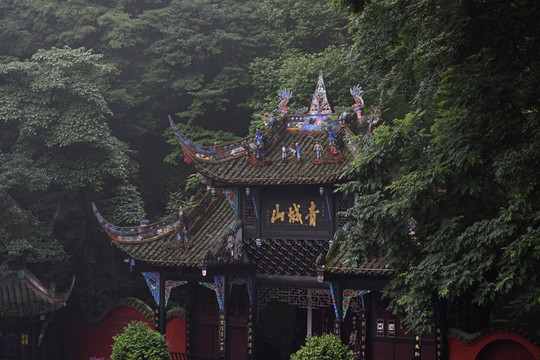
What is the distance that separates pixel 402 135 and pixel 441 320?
4.92 meters

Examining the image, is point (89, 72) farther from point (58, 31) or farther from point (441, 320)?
point (441, 320)

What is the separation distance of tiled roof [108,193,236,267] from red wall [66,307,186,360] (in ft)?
9.39

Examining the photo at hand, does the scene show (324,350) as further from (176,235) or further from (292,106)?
(292,106)

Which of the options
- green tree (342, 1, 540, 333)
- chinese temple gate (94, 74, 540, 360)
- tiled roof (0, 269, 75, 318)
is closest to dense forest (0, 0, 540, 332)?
green tree (342, 1, 540, 333)

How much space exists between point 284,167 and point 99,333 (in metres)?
9.50

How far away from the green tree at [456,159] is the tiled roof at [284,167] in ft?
10.7

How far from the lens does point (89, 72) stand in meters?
27.0

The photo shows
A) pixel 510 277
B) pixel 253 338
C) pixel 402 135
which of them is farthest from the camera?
pixel 253 338

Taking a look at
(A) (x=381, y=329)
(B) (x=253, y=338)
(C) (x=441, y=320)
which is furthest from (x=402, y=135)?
(B) (x=253, y=338)

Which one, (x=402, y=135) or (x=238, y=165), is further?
(x=238, y=165)

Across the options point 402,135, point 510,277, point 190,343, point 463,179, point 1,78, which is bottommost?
point 190,343

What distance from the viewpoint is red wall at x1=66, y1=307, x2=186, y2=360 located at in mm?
23205

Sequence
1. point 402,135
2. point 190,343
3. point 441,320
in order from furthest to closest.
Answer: point 190,343, point 441,320, point 402,135

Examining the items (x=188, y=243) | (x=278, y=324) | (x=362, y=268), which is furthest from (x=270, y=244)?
(x=278, y=324)
